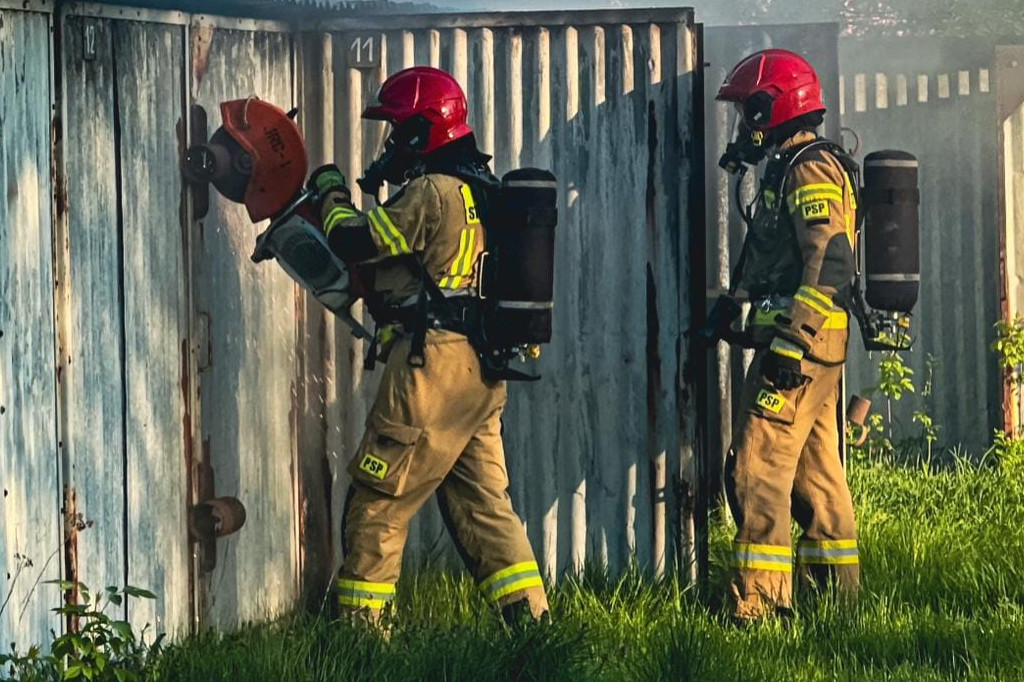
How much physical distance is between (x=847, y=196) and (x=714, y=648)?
191cm

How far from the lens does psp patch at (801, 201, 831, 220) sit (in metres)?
6.28

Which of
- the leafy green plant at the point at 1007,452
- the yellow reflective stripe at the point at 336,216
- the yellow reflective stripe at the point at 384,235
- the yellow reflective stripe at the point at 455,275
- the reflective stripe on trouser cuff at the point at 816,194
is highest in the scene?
the reflective stripe on trouser cuff at the point at 816,194

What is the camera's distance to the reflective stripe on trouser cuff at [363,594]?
5754 mm

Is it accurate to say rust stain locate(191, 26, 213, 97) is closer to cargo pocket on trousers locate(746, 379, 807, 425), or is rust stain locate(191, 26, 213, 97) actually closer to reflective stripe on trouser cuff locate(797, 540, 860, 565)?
cargo pocket on trousers locate(746, 379, 807, 425)

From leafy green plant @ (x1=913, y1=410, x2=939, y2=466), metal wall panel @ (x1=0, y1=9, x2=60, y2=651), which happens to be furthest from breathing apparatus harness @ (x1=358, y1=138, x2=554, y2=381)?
leafy green plant @ (x1=913, y1=410, x2=939, y2=466)

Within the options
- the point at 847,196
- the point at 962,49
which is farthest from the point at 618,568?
the point at 962,49

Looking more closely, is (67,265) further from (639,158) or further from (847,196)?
(847,196)

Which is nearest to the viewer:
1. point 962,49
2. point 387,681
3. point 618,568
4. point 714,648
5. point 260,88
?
point 387,681

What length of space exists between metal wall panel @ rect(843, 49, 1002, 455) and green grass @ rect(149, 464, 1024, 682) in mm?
1656

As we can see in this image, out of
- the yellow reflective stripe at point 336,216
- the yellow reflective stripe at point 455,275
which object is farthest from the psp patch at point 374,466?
the yellow reflective stripe at point 336,216

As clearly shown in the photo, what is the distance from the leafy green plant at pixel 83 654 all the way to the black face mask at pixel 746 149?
289 cm

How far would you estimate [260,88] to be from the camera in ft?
20.6

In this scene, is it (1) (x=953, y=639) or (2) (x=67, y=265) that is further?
(1) (x=953, y=639)

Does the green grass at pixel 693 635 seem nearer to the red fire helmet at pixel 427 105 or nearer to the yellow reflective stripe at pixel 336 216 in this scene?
the yellow reflective stripe at pixel 336 216
